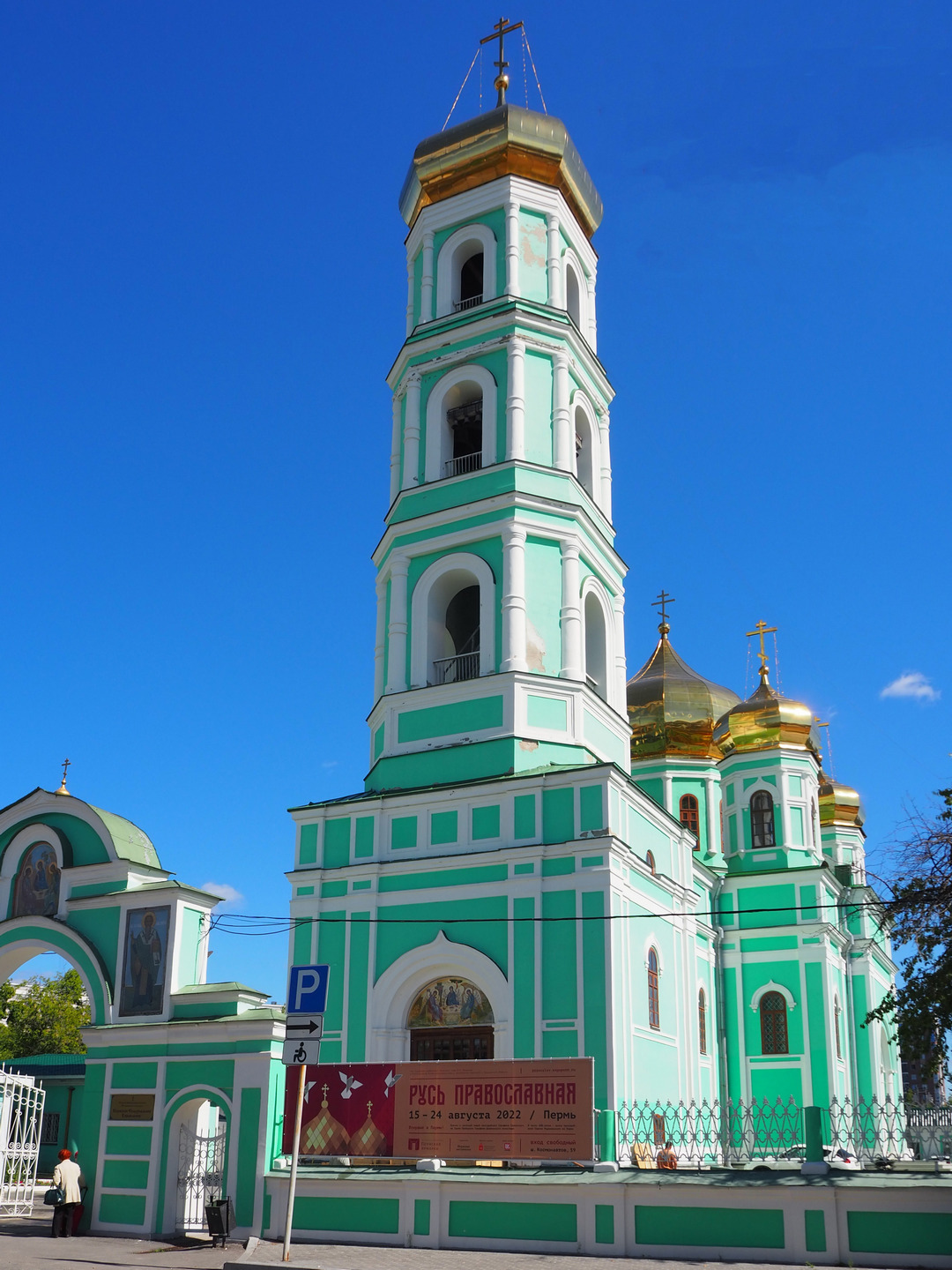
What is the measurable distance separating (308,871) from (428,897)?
226 cm

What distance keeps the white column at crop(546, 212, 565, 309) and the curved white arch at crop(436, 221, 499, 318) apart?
1.06m

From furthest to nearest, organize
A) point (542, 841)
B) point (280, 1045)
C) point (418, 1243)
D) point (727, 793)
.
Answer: point (727, 793) → point (542, 841) → point (280, 1045) → point (418, 1243)

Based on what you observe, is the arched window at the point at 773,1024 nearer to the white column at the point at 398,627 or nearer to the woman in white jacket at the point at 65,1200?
the white column at the point at 398,627

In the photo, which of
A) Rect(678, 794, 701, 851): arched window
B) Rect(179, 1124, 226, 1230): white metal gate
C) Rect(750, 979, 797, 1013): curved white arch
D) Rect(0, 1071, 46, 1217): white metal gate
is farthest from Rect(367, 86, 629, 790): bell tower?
Rect(678, 794, 701, 851): arched window

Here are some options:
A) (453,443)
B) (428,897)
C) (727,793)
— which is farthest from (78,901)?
(727,793)

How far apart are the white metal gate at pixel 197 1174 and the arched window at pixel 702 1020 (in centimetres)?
1087

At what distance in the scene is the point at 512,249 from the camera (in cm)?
2248

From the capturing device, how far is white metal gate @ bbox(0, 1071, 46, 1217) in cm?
1678

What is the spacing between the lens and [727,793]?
31.4m

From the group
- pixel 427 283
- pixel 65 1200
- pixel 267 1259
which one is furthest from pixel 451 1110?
pixel 427 283

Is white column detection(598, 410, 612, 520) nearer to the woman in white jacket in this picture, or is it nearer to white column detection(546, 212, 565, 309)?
white column detection(546, 212, 565, 309)

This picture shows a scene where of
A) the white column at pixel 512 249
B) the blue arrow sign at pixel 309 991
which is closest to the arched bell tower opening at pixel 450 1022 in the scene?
the blue arrow sign at pixel 309 991

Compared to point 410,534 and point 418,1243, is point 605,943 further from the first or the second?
point 410,534

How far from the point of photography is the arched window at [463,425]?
22.1 meters
